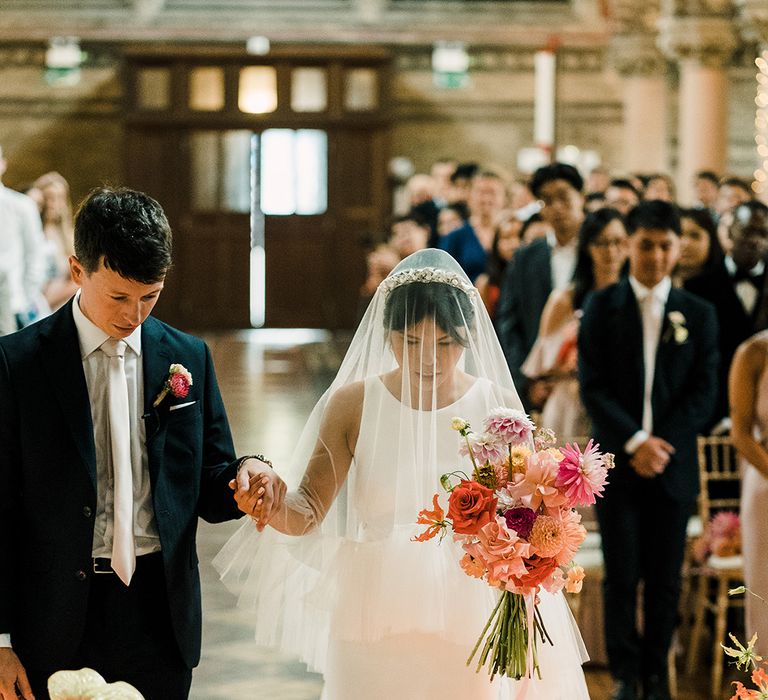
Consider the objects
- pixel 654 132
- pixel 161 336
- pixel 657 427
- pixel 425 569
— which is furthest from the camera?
pixel 654 132

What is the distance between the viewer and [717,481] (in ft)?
19.2

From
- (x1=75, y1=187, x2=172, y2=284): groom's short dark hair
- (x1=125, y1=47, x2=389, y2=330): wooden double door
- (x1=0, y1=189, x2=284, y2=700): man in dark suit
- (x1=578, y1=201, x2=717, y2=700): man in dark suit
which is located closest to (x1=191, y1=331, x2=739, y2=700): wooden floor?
(x1=578, y1=201, x2=717, y2=700): man in dark suit

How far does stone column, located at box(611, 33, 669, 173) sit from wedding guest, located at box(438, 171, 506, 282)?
26.4 ft

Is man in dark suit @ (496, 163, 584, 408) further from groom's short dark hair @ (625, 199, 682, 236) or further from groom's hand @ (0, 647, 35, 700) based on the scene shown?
groom's hand @ (0, 647, 35, 700)

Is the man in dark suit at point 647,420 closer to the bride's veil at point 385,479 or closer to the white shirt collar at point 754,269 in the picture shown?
the bride's veil at point 385,479

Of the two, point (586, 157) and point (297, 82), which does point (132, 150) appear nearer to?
point (297, 82)

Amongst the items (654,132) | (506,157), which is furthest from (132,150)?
(654,132)

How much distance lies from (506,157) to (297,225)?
276 cm

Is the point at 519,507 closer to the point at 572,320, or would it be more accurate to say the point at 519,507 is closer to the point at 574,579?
the point at 574,579

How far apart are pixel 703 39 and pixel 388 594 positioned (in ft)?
39.5

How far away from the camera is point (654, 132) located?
17.1m

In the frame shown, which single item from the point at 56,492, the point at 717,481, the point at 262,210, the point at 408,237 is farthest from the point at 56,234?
the point at 56,492

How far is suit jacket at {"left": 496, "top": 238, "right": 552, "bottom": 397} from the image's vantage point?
670 cm

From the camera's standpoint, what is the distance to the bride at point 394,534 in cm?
336
